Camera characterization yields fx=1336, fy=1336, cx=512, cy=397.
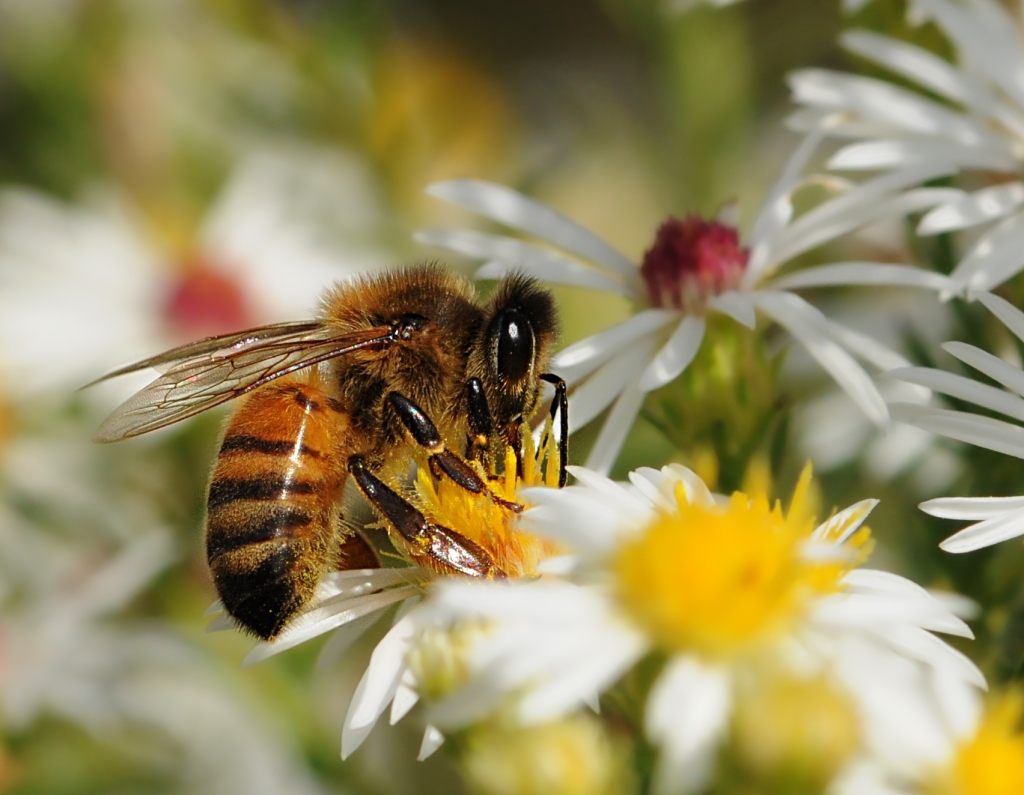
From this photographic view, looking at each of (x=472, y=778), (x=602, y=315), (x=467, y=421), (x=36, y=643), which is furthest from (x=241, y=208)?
(x=472, y=778)

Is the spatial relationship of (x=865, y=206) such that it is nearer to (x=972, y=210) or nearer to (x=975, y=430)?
(x=972, y=210)

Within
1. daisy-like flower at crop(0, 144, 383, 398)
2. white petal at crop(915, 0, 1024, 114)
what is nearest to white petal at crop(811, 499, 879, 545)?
white petal at crop(915, 0, 1024, 114)

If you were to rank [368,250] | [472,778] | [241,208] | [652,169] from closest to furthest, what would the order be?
[472,778] < [652,169] < [368,250] < [241,208]

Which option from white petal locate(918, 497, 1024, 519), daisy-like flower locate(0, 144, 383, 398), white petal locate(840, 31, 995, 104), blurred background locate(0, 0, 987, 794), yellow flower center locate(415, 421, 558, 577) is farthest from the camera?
daisy-like flower locate(0, 144, 383, 398)

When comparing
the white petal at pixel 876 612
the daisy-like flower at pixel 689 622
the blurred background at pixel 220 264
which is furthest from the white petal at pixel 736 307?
the white petal at pixel 876 612

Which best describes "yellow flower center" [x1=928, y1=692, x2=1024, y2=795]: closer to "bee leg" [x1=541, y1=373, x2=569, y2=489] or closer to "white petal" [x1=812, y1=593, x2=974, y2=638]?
"white petal" [x1=812, y1=593, x2=974, y2=638]

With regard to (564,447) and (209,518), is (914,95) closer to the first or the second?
(564,447)
